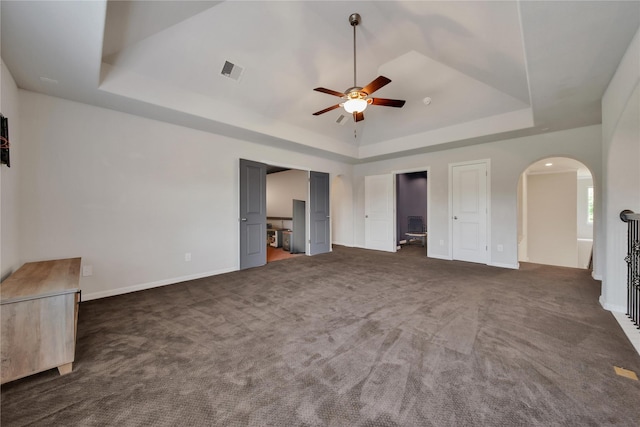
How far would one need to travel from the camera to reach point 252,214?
4781 millimetres

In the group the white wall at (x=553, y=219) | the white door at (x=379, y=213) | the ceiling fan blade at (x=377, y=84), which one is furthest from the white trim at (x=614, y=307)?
the white wall at (x=553, y=219)

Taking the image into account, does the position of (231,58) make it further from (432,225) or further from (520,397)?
(432,225)

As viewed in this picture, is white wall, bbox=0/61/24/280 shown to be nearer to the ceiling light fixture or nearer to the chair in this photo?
the ceiling light fixture

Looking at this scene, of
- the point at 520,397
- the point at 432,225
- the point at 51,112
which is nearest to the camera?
the point at 520,397

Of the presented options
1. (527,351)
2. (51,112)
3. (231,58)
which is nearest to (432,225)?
(527,351)

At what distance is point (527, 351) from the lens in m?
1.96

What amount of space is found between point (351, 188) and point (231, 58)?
4814mm

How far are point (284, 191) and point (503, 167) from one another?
241 inches

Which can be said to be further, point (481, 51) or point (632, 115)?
point (481, 51)

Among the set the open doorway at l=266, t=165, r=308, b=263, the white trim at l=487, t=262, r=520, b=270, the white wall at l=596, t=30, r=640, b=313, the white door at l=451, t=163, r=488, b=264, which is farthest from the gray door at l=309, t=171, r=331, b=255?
the white wall at l=596, t=30, r=640, b=313

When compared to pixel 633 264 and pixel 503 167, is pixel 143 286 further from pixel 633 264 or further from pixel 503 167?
pixel 503 167

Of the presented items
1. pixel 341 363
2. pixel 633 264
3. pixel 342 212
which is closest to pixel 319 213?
pixel 342 212

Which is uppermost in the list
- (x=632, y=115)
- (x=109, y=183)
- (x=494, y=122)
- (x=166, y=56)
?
(x=166, y=56)

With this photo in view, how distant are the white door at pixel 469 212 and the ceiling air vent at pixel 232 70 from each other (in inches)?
186
